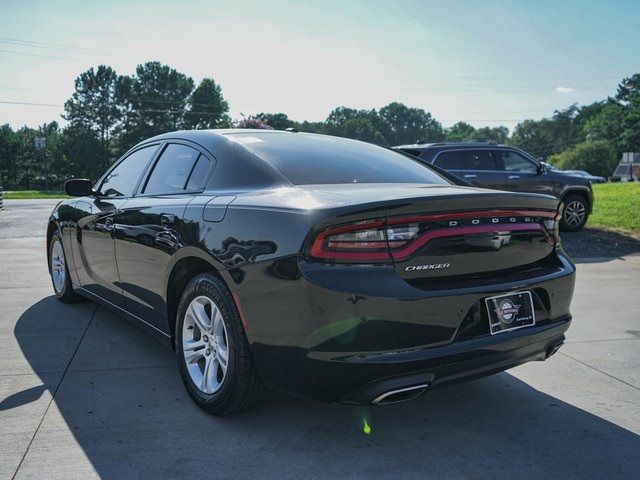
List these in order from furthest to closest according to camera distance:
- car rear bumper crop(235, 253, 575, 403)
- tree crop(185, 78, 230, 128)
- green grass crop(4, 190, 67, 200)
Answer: tree crop(185, 78, 230, 128) < green grass crop(4, 190, 67, 200) < car rear bumper crop(235, 253, 575, 403)

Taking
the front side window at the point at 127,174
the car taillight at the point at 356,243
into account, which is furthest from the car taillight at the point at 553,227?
the front side window at the point at 127,174

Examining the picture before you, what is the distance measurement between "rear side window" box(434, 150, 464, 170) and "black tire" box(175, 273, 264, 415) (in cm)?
866

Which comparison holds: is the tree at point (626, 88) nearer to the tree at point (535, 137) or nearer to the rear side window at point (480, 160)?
the tree at point (535, 137)

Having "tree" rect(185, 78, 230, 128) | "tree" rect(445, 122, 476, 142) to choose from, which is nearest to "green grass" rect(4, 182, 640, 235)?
"tree" rect(185, 78, 230, 128)

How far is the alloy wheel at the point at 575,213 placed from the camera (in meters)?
11.9

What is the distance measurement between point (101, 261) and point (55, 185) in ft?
276

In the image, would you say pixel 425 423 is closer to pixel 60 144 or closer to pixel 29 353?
pixel 29 353

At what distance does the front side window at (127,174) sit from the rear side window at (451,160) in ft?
24.2

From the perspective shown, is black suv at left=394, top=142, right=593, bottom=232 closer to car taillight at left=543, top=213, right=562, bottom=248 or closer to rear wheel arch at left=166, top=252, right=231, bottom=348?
car taillight at left=543, top=213, right=562, bottom=248

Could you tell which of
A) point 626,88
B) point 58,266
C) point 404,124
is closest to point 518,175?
point 58,266

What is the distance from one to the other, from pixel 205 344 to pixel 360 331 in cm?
109

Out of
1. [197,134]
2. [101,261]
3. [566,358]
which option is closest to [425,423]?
[566,358]

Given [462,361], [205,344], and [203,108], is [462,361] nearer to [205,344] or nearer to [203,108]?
[205,344]

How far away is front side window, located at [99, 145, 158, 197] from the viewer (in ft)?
14.0
